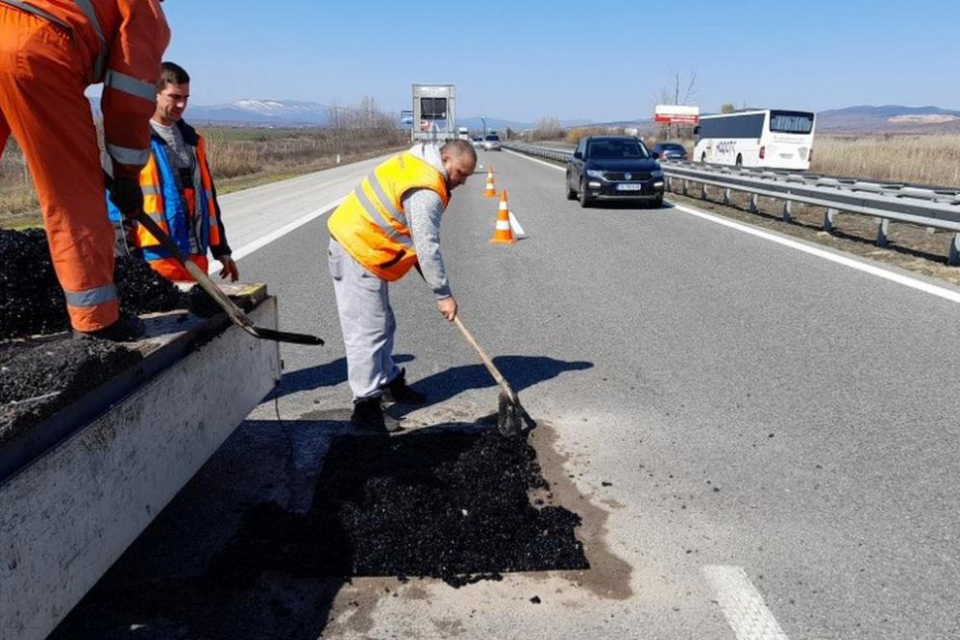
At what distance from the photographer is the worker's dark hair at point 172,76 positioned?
4.03 meters

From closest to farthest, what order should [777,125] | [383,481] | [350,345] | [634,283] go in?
[383,481] → [350,345] → [634,283] → [777,125]

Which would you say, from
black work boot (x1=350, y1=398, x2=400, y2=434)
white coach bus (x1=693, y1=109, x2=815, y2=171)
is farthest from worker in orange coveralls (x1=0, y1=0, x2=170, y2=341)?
white coach bus (x1=693, y1=109, x2=815, y2=171)

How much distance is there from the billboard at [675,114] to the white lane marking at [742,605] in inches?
2634

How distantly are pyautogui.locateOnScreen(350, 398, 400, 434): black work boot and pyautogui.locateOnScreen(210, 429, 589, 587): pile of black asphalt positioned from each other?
0.38 m

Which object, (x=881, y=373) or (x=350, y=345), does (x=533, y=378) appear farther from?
(x=881, y=373)

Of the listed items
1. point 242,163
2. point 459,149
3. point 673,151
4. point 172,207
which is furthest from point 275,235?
point 673,151

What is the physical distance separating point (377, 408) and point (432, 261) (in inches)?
38.2

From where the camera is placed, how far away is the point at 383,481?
3533mm

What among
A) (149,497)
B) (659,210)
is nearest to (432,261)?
(149,497)

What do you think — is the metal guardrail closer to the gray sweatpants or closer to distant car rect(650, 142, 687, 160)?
the gray sweatpants

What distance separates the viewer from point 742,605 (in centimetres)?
275

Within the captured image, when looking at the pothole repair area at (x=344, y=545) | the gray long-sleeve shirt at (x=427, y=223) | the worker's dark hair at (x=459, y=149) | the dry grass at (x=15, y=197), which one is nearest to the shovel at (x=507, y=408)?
the pothole repair area at (x=344, y=545)

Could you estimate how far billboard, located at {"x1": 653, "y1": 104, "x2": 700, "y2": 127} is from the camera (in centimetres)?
6581

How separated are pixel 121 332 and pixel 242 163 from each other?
31.7 meters
